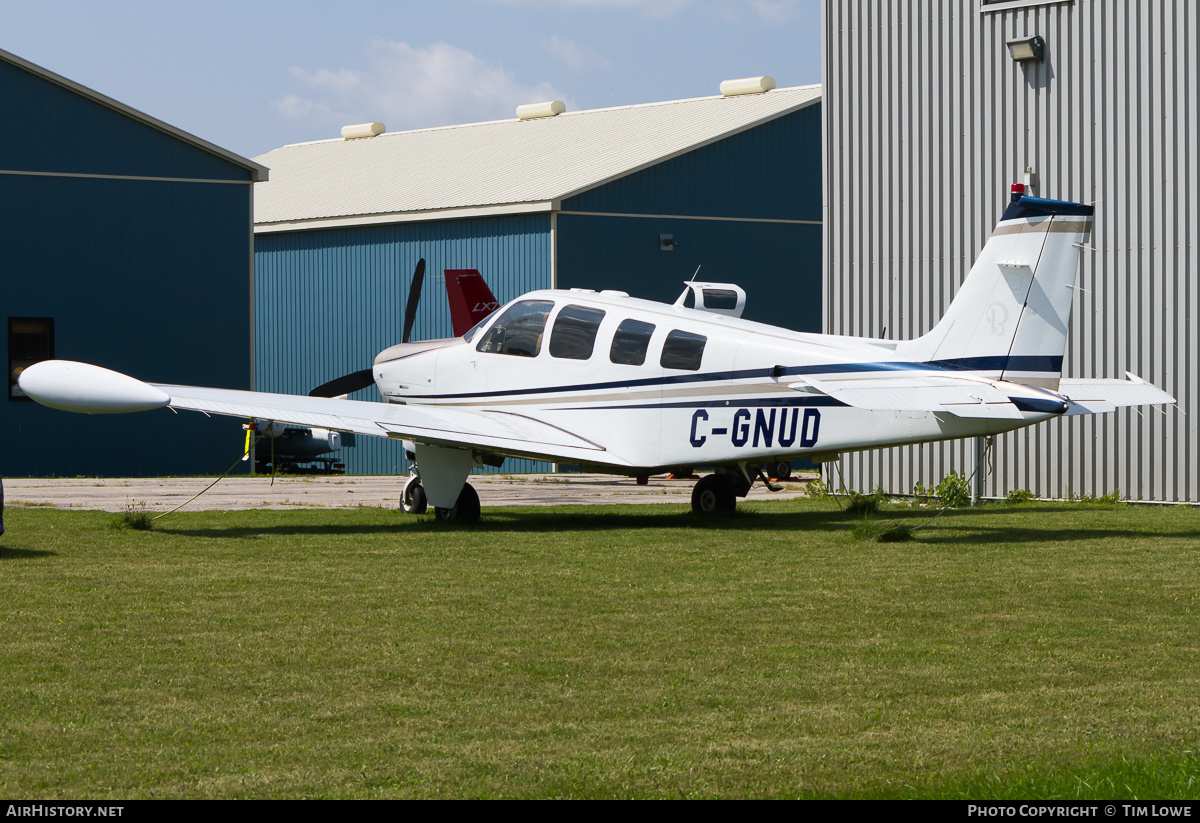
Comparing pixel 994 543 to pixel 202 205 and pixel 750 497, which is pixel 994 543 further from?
pixel 202 205

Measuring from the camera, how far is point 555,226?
27.8 metres

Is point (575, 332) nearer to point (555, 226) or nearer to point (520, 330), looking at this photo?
point (520, 330)

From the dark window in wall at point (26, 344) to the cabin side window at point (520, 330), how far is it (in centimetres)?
1298

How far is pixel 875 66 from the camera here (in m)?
19.0

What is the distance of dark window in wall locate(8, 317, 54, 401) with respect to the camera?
2425 centimetres

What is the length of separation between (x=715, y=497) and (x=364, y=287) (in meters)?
18.3

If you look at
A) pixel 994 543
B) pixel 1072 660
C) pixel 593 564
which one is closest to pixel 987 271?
pixel 994 543

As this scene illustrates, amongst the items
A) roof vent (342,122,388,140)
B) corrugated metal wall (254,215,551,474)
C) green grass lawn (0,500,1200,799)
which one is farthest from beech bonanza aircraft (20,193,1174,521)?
roof vent (342,122,388,140)

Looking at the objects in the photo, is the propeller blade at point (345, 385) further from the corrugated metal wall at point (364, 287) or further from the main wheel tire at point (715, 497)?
the corrugated metal wall at point (364, 287)

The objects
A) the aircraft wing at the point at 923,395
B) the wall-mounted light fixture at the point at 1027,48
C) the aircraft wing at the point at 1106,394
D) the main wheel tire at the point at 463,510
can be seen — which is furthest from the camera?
the wall-mounted light fixture at the point at 1027,48

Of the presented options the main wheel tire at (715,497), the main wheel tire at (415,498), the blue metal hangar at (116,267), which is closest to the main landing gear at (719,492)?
the main wheel tire at (715,497)

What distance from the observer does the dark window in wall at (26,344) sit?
79.6ft

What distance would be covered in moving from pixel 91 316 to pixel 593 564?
1745cm

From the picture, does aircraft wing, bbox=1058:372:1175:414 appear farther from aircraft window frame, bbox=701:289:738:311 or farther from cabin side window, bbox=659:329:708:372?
aircraft window frame, bbox=701:289:738:311
